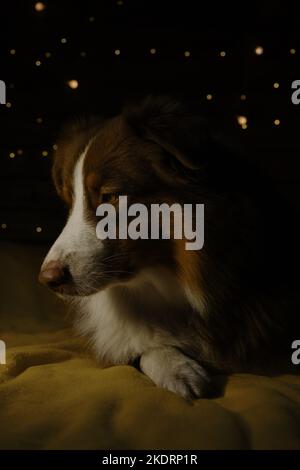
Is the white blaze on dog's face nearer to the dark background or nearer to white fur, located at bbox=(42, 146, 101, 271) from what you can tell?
white fur, located at bbox=(42, 146, 101, 271)

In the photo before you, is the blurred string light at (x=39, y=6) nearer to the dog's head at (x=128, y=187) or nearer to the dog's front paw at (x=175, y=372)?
the dog's head at (x=128, y=187)

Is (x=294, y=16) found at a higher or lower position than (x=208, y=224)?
higher

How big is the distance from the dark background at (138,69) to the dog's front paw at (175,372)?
186 centimetres

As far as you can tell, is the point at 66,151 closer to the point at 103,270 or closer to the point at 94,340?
the point at 103,270

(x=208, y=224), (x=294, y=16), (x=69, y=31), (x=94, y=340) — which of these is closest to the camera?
(x=208, y=224)

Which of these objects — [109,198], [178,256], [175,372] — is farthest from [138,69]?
[175,372]

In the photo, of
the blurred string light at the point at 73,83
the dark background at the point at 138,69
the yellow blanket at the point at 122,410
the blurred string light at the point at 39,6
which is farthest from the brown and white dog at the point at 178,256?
the blurred string light at the point at 39,6

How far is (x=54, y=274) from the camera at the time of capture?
1.91 m

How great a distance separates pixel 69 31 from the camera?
3.76m

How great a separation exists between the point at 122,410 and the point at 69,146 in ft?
4.09

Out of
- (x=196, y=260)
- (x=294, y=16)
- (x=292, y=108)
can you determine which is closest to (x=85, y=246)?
(x=196, y=260)

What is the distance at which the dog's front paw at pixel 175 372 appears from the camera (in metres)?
1.76

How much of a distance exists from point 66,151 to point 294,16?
6.85 feet

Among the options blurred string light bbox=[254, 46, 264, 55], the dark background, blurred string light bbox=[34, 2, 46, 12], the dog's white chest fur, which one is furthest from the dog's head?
blurred string light bbox=[34, 2, 46, 12]
